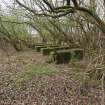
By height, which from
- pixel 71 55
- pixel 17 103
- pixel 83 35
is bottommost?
pixel 17 103

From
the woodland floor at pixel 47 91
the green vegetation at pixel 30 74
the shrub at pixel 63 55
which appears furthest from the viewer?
the shrub at pixel 63 55

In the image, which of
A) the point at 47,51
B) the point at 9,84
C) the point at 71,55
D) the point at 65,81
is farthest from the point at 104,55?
the point at 47,51

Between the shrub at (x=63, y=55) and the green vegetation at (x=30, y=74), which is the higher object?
the shrub at (x=63, y=55)

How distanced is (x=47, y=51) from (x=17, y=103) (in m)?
7.30

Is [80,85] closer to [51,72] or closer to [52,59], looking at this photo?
[51,72]

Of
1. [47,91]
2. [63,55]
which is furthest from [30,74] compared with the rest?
[63,55]

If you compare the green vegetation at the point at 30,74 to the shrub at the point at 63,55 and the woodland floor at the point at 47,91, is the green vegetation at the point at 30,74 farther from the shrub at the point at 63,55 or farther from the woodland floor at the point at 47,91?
the shrub at the point at 63,55

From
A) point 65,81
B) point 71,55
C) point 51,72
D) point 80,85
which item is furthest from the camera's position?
point 71,55

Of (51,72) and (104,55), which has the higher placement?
(104,55)

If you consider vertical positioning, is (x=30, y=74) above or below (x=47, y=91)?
above

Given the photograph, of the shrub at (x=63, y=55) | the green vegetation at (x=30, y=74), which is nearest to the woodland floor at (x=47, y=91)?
the green vegetation at (x=30, y=74)

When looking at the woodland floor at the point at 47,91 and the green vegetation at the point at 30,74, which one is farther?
the green vegetation at the point at 30,74

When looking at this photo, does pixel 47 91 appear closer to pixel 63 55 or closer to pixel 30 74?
pixel 30 74

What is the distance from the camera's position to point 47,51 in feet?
42.2
